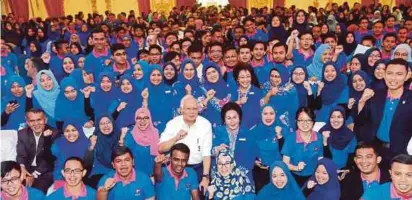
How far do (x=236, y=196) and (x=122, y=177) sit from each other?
3.23ft

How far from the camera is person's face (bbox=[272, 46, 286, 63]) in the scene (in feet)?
21.9

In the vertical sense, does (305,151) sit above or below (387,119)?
below

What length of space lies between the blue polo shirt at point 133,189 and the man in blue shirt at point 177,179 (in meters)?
0.14

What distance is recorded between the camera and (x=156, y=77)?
6.04 m

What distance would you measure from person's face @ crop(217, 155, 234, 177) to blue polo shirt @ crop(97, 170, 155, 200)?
0.61 m

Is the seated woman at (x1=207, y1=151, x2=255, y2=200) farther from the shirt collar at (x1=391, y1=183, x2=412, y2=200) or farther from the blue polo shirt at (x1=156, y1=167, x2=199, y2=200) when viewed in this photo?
the shirt collar at (x1=391, y1=183, x2=412, y2=200)

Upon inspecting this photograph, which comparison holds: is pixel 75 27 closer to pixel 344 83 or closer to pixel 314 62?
pixel 314 62

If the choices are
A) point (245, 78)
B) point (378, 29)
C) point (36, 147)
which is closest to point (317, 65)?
point (245, 78)

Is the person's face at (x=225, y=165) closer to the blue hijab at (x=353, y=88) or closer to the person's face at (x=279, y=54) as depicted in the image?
the blue hijab at (x=353, y=88)

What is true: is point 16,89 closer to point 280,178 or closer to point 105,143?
point 105,143

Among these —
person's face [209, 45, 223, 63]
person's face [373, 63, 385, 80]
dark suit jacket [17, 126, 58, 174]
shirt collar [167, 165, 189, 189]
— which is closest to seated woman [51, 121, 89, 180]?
dark suit jacket [17, 126, 58, 174]

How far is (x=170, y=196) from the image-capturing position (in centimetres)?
441

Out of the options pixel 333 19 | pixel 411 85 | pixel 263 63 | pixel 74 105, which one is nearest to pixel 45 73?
pixel 74 105

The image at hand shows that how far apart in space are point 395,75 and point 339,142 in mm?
858
